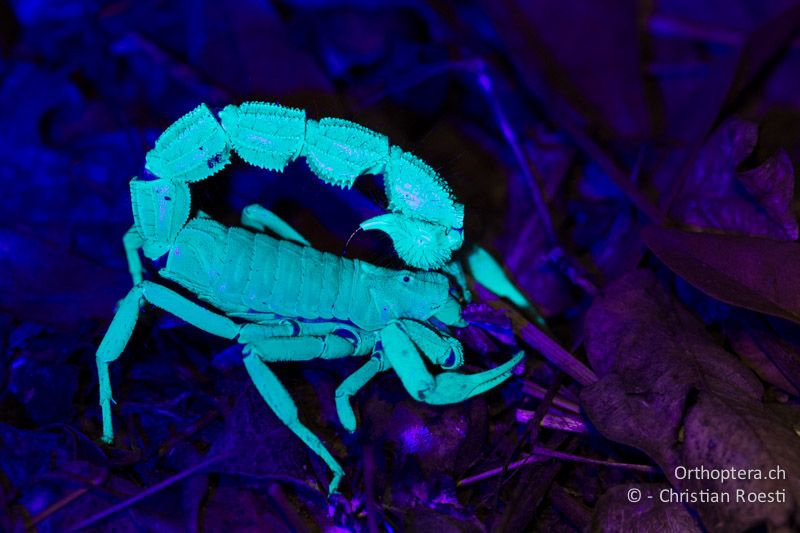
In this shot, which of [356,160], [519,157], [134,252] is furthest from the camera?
[519,157]

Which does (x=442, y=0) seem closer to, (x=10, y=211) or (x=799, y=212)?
(x=799, y=212)

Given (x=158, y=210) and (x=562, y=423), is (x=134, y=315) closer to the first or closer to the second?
(x=158, y=210)

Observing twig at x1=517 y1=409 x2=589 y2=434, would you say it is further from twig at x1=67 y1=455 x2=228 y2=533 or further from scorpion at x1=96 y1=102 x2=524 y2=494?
twig at x1=67 y1=455 x2=228 y2=533

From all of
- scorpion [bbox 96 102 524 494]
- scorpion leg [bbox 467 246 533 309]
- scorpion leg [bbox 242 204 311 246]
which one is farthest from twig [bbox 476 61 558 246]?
scorpion leg [bbox 242 204 311 246]

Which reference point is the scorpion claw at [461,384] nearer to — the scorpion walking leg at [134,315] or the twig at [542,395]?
the twig at [542,395]

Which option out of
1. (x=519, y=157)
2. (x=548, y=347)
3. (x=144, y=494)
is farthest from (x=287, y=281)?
(x=519, y=157)

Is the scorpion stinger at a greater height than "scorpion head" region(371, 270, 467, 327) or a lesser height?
greater

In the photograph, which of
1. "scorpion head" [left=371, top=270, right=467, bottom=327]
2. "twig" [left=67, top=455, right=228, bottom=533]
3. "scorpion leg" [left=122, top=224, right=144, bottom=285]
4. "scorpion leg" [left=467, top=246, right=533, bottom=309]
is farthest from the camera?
"scorpion leg" [left=467, top=246, right=533, bottom=309]

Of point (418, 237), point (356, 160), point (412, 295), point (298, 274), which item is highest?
point (356, 160)
